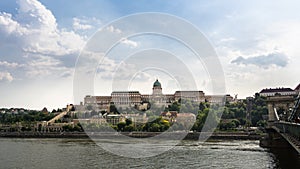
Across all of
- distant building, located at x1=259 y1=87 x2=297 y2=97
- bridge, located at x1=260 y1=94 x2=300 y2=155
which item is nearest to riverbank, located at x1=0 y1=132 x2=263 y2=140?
bridge, located at x1=260 y1=94 x2=300 y2=155

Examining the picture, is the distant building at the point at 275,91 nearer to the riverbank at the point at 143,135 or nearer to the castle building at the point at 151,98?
the castle building at the point at 151,98

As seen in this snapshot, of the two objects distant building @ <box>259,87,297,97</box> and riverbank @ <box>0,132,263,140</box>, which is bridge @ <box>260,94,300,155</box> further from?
distant building @ <box>259,87,297,97</box>

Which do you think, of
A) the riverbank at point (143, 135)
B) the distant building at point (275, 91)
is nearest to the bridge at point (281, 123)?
the riverbank at point (143, 135)

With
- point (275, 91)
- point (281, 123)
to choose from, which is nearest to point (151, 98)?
point (275, 91)

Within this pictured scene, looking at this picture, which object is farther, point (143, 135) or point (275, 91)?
point (275, 91)

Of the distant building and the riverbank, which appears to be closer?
the riverbank

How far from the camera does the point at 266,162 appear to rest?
19.3 m

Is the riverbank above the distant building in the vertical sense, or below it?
below

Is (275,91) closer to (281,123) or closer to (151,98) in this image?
(151,98)

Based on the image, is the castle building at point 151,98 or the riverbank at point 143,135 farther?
the castle building at point 151,98

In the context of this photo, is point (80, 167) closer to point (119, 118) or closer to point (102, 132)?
point (102, 132)

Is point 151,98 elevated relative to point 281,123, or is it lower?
elevated

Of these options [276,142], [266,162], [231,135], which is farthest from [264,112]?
[266,162]

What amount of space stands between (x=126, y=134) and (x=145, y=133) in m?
2.77
